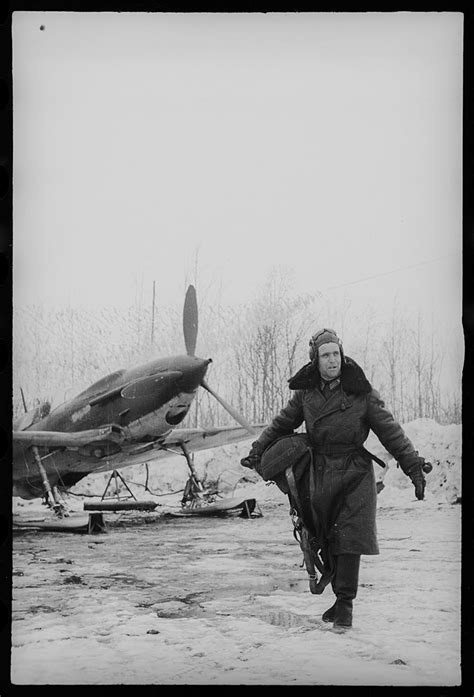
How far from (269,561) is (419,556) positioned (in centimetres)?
94

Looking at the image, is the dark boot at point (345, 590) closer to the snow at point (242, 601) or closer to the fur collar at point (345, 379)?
the snow at point (242, 601)

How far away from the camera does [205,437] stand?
523cm

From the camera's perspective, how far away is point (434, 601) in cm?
505

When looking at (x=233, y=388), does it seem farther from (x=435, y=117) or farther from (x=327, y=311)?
(x=435, y=117)

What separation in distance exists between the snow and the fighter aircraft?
0.60 ft

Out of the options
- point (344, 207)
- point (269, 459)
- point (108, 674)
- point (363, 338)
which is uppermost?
point (344, 207)

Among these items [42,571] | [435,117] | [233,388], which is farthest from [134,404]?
[435,117]

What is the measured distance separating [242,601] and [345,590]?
2.08 feet

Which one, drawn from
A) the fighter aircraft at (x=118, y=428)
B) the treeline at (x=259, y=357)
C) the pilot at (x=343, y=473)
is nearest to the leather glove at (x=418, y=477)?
the pilot at (x=343, y=473)

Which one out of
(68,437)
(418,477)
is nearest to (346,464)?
(418,477)

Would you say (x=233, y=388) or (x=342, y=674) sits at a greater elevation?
(x=233, y=388)

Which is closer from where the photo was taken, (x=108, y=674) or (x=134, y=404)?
(x=108, y=674)

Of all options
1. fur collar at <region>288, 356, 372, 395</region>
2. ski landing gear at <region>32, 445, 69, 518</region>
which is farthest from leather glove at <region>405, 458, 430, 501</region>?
ski landing gear at <region>32, 445, 69, 518</region>

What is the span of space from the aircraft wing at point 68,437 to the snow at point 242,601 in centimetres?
44
